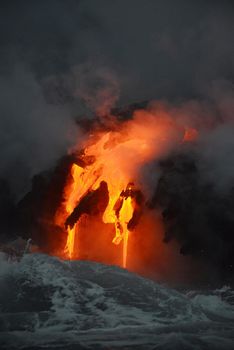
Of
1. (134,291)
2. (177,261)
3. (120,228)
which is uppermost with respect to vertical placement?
(120,228)

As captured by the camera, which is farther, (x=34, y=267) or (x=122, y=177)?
(x=122, y=177)

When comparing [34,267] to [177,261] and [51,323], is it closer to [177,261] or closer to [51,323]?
[51,323]

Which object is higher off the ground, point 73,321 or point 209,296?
point 209,296

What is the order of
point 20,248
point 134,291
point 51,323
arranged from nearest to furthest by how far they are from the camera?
point 51,323 → point 134,291 → point 20,248

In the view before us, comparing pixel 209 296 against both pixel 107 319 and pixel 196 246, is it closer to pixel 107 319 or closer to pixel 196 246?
pixel 196 246

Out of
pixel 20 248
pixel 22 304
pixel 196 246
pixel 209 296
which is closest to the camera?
pixel 22 304

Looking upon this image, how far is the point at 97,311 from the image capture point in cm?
2881

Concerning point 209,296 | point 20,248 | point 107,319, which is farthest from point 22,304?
point 20,248

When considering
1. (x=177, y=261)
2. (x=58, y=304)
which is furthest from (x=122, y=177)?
(x=58, y=304)

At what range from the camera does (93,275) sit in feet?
114

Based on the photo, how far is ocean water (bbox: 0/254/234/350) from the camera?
75.7 feet

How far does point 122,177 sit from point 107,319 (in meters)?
26.0

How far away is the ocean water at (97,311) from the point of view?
23062 millimetres

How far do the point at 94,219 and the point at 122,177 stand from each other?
556cm
